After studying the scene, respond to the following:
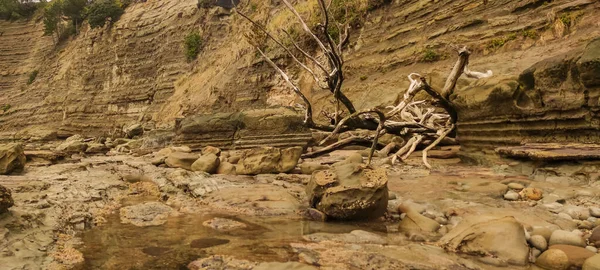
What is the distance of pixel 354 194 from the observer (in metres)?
4.15

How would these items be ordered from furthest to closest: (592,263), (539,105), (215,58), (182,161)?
(215,58)
(182,161)
(539,105)
(592,263)

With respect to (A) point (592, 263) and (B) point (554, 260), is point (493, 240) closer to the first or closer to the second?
(B) point (554, 260)

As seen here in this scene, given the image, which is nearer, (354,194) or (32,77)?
(354,194)

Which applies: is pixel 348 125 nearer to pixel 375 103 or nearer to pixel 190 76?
pixel 375 103

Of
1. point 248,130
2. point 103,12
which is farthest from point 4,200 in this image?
point 103,12

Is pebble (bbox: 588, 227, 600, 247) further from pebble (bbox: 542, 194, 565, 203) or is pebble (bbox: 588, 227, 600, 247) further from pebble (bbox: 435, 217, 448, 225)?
pebble (bbox: 435, 217, 448, 225)

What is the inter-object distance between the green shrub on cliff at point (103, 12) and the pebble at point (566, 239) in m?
41.9

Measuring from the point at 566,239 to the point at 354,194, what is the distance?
6.43 feet

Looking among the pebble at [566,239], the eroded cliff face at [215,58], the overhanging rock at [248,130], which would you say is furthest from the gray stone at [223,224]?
the overhanging rock at [248,130]

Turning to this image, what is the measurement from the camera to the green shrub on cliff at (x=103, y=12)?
3700 centimetres

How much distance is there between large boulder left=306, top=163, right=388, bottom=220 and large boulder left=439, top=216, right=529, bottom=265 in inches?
39.2

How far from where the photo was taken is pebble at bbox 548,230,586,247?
2.96 meters

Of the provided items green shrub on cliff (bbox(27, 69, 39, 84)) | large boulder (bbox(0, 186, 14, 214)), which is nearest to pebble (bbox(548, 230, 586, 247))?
large boulder (bbox(0, 186, 14, 214))

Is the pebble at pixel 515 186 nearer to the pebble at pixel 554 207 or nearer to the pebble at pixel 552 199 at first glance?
the pebble at pixel 552 199
